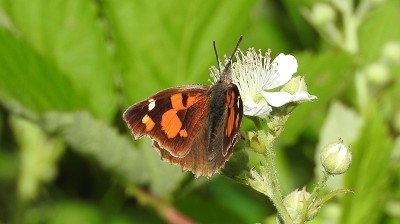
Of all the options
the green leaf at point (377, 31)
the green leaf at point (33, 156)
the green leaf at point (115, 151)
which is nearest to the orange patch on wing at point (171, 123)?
the green leaf at point (115, 151)

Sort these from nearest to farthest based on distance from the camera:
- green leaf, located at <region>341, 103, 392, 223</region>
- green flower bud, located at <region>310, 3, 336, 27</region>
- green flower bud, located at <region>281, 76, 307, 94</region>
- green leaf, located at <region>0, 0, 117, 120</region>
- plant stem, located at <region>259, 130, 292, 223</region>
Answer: plant stem, located at <region>259, 130, 292, 223</region>
green flower bud, located at <region>281, 76, 307, 94</region>
green leaf, located at <region>341, 103, 392, 223</region>
green leaf, located at <region>0, 0, 117, 120</region>
green flower bud, located at <region>310, 3, 336, 27</region>

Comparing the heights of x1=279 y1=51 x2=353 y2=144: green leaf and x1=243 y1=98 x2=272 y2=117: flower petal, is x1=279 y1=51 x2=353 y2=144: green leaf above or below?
above

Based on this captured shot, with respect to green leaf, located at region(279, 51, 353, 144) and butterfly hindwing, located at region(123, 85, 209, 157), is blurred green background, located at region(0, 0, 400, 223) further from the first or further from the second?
butterfly hindwing, located at region(123, 85, 209, 157)

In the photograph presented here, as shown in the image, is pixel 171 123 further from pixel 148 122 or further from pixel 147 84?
pixel 147 84

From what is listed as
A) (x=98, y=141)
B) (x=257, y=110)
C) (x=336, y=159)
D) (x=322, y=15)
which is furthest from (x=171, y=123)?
(x=322, y=15)

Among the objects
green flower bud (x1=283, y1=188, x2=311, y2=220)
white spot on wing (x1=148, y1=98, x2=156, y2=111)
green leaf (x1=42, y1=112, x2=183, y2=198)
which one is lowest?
green flower bud (x1=283, y1=188, x2=311, y2=220)

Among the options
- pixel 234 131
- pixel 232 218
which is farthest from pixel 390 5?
pixel 234 131

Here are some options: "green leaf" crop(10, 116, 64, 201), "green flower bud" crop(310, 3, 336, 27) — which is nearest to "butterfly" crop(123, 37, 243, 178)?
"green flower bud" crop(310, 3, 336, 27)

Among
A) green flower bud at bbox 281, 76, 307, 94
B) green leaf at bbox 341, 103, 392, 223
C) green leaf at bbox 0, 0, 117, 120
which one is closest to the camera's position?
green flower bud at bbox 281, 76, 307, 94
